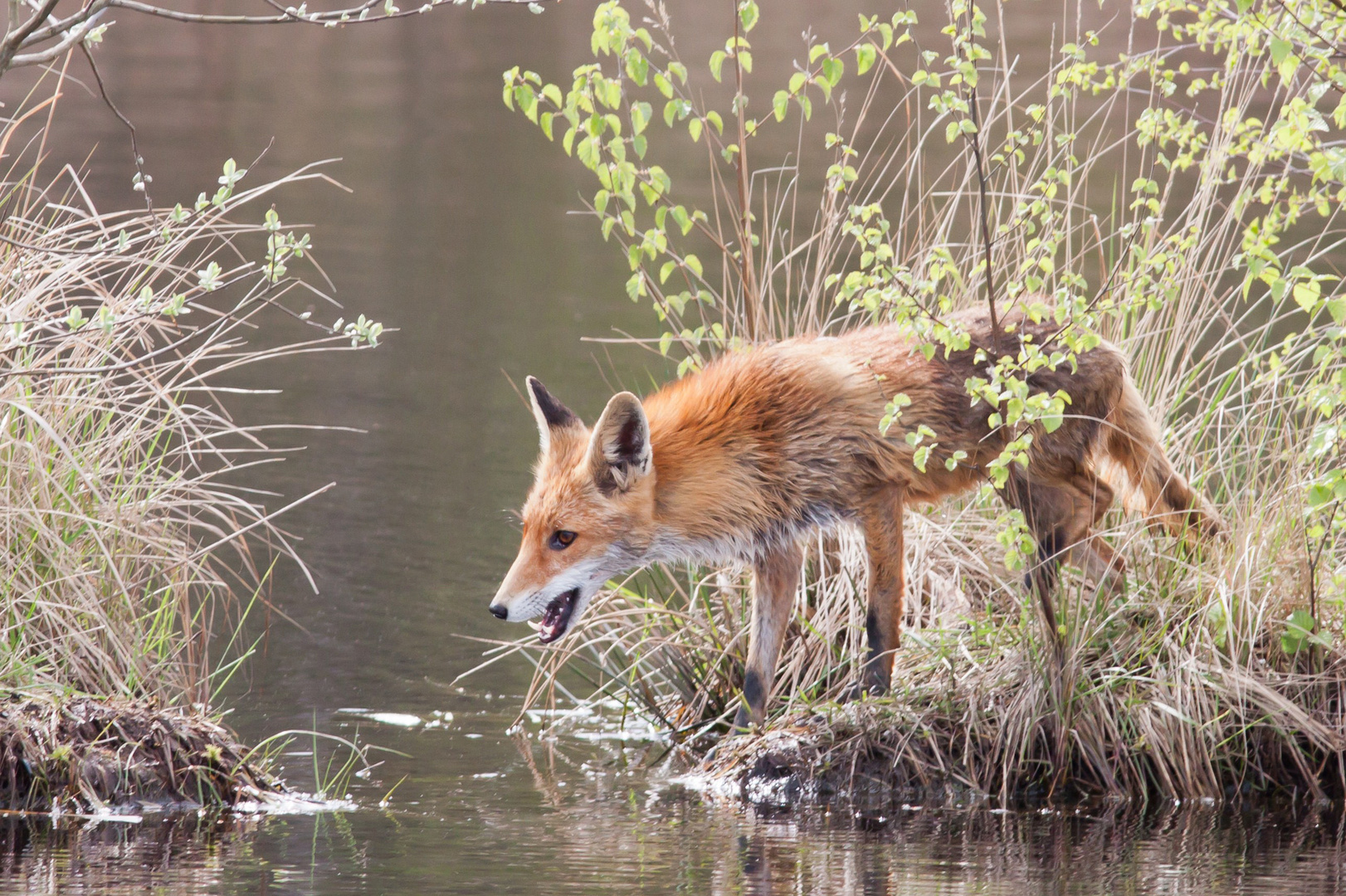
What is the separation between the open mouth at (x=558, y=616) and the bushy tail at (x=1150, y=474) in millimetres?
2425


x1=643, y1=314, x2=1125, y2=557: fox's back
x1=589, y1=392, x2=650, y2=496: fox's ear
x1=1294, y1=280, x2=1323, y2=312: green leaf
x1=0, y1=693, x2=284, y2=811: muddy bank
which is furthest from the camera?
x1=643, y1=314, x2=1125, y2=557: fox's back

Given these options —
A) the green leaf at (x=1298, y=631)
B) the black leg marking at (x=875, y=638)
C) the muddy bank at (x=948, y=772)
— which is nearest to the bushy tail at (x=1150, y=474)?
the green leaf at (x=1298, y=631)

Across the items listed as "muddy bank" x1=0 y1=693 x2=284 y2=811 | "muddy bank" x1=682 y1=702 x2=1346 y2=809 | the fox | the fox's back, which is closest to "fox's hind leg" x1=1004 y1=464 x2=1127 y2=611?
the fox

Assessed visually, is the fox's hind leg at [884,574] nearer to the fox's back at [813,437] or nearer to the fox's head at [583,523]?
the fox's back at [813,437]

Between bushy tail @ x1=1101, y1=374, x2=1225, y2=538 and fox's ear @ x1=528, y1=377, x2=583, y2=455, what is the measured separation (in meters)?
2.33

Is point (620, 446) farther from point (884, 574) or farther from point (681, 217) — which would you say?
point (884, 574)

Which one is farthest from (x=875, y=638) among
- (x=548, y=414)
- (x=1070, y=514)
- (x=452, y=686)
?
(x=452, y=686)

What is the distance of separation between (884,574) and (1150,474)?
136 cm

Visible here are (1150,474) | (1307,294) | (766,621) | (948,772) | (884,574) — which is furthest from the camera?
(1150,474)

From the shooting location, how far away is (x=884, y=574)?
20.8 feet

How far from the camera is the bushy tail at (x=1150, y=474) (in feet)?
22.0

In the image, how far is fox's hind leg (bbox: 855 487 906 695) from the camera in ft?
20.8

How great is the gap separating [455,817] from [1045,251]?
124 inches

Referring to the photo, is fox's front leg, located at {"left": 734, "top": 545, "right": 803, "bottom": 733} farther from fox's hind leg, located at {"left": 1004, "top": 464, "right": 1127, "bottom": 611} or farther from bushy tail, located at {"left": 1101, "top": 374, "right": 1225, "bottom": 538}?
bushy tail, located at {"left": 1101, "top": 374, "right": 1225, "bottom": 538}
